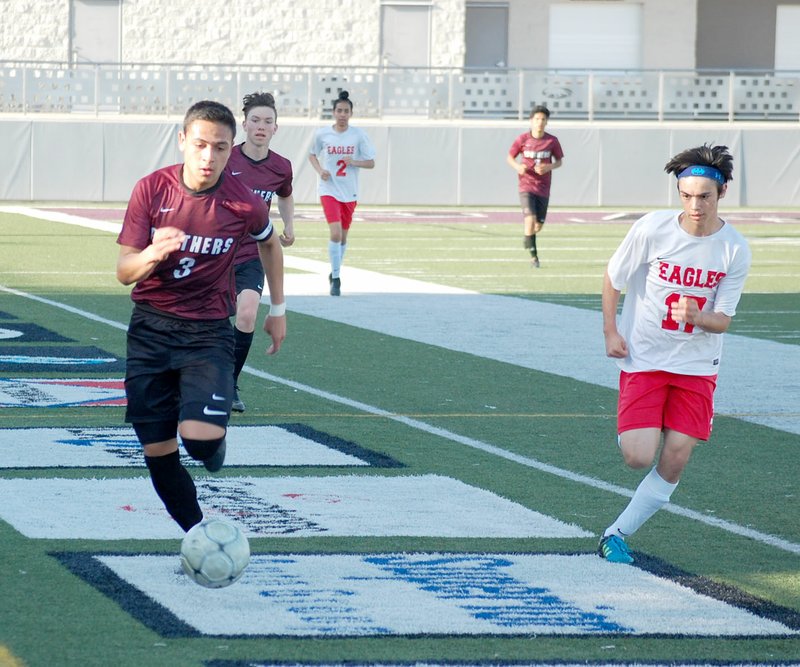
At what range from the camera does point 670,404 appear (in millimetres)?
7160

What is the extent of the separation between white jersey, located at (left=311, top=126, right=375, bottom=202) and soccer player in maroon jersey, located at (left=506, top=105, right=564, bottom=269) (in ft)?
14.3

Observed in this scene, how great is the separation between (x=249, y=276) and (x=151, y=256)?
4.80 metres

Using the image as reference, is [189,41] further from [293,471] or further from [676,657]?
[676,657]

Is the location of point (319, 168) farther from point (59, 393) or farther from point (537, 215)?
point (59, 393)

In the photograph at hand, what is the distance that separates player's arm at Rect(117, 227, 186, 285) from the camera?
20.5ft

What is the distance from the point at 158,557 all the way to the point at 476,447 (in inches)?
135

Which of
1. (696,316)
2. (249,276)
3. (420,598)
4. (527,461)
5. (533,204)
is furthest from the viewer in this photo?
(533,204)

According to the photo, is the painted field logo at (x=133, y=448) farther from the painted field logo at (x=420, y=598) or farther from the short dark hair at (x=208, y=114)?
the short dark hair at (x=208, y=114)

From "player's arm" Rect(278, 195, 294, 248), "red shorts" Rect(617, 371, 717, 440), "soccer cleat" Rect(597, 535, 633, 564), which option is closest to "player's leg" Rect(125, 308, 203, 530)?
"soccer cleat" Rect(597, 535, 633, 564)

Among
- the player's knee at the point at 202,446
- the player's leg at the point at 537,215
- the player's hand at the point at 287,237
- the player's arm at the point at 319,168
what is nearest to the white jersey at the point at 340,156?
the player's arm at the point at 319,168

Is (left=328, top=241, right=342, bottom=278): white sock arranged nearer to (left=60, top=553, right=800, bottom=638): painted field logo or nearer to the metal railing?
(left=60, top=553, right=800, bottom=638): painted field logo

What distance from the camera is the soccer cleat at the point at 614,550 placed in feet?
23.0

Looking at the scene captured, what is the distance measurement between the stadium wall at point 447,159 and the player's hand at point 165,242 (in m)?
31.4

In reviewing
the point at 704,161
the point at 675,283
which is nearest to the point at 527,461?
the point at 675,283
